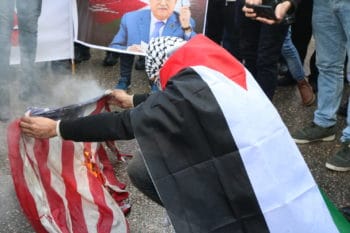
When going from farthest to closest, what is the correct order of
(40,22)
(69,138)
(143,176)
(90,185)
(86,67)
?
(86,67)
(40,22)
(90,185)
(143,176)
(69,138)

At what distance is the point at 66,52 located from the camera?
4.20 metres

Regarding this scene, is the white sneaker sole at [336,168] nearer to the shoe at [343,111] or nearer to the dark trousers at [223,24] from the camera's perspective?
the shoe at [343,111]

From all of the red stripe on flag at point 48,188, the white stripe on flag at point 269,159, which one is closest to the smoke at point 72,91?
the red stripe on flag at point 48,188

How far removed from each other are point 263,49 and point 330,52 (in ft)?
1.38

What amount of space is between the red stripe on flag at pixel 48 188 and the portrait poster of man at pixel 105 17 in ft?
5.92

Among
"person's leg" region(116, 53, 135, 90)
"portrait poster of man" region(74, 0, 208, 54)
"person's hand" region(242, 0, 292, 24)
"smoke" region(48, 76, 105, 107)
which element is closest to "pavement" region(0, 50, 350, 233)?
"smoke" region(48, 76, 105, 107)

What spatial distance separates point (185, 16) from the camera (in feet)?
12.1

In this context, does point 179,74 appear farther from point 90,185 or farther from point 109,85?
point 109,85

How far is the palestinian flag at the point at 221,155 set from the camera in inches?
63.9

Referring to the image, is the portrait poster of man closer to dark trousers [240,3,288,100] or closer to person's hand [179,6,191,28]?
person's hand [179,6,191,28]

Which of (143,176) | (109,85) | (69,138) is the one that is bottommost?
(109,85)

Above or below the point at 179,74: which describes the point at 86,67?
below

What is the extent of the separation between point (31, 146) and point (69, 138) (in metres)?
0.33

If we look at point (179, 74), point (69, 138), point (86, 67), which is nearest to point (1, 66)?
point (86, 67)
